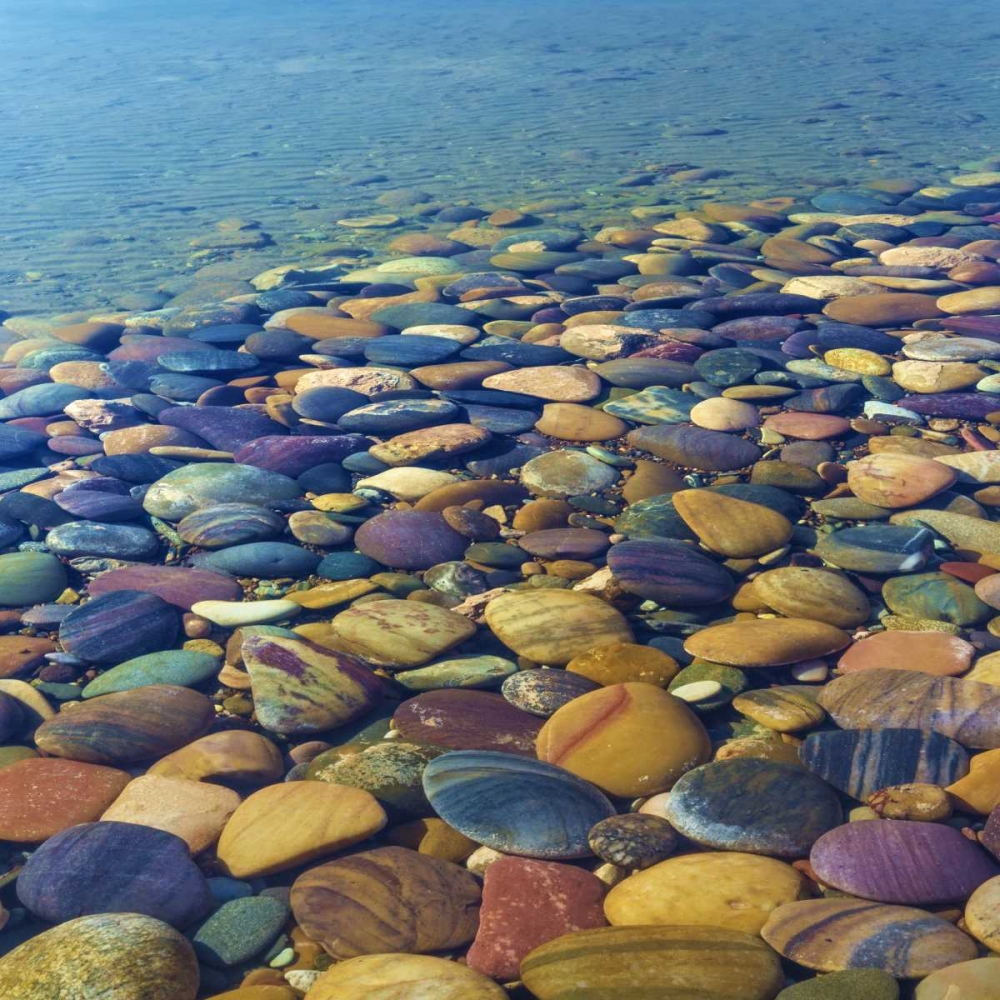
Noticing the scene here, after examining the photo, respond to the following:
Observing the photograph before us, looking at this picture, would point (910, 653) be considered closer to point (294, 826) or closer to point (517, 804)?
point (517, 804)

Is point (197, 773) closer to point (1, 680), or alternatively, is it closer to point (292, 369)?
point (1, 680)

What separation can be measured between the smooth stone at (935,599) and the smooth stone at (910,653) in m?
0.15

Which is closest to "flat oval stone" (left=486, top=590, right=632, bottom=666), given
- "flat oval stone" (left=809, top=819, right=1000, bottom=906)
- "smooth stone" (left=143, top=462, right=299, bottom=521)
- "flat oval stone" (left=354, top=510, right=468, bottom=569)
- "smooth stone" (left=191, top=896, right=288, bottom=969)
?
"flat oval stone" (left=354, top=510, right=468, bottom=569)

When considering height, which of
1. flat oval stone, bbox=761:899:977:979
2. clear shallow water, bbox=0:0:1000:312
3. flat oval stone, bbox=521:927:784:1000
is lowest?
flat oval stone, bbox=761:899:977:979

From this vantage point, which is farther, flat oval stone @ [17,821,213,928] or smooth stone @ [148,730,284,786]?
smooth stone @ [148,730,284,786]

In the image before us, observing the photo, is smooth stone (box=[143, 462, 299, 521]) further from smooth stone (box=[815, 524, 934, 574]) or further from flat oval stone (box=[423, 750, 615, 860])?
smooth stone (box=[815, 524, 934, 574])

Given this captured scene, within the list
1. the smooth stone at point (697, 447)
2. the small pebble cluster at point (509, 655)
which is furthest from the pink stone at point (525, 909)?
the smooth stone at point (697, 447)

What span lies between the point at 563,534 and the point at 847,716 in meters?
1.11

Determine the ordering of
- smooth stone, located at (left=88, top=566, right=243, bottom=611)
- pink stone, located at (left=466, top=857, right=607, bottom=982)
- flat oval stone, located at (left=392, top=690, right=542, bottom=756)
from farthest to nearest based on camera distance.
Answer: smooth stone, located at (left=88, top=566, right=243, bottom=611), flat oval stone, located at (left=392, top=690, right=542, bottom=756), pink stone, located at (left=466, top=857, right=607, bottom=982)

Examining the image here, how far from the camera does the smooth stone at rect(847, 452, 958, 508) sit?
339 centimetres

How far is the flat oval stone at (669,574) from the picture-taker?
2961 mm

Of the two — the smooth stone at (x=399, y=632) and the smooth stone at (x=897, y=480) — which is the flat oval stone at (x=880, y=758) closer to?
the smooth stone at (x=399, y=632)

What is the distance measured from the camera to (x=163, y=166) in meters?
9.40

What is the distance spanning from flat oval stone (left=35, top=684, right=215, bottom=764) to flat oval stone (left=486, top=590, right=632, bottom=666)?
0.79 meters
